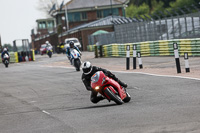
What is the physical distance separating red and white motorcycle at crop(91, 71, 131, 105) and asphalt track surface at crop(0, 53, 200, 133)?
0.65 feet

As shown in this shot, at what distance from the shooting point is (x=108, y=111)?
9898 mm

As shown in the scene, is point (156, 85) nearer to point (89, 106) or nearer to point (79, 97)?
point (79, 97)

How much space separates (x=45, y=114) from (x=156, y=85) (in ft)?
15.5

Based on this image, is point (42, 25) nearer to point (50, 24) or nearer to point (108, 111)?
point (50, 24)

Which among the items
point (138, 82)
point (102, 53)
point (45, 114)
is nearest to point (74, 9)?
point (102, 53)

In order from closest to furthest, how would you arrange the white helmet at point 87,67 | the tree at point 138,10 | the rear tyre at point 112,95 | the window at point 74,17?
the rear tyre at point 112,95, the white helmet at point 87,67, the window at point 74,17, the tree at point 138,10

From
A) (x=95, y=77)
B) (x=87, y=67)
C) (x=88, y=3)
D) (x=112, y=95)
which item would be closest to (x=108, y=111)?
(x=112, y=95)

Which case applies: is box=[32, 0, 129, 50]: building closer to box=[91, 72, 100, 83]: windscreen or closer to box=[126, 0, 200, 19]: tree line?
box=[126, 0, 200, 19]: tree line

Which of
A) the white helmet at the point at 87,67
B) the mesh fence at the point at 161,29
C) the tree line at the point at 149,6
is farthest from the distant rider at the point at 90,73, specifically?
the tree line at the point at 149,6

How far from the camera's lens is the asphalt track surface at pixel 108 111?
25.4ft

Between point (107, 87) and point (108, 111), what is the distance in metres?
0.90

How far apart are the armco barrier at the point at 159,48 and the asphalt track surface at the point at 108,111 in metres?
10.9

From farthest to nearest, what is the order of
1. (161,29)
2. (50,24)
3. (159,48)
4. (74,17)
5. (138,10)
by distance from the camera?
(50,24) → (138,10) → (74,17) → (161,29) → (159,48)

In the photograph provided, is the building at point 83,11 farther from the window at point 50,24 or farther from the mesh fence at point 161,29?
the window at point 50,24
